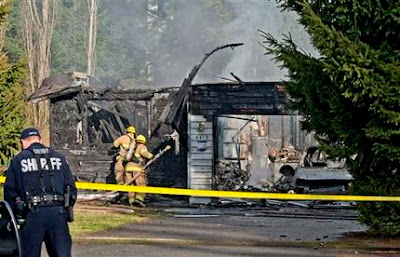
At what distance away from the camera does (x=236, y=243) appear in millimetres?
12984

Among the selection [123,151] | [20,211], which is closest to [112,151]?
[123,151]

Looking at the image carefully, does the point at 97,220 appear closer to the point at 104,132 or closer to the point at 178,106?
the point at 178,106

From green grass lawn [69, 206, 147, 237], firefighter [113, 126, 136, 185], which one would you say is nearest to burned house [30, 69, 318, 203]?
firefighter [113, 126, 136, 185]

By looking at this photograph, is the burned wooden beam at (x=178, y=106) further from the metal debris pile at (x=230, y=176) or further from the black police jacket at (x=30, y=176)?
the black police jacket at (x=30, y=176)

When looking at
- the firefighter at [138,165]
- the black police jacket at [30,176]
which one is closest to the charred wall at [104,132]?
the firefighter at [138,165]

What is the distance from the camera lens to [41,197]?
816 cm

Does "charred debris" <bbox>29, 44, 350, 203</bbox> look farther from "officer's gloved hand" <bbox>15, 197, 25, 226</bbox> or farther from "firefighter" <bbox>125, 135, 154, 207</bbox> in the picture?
"officer's gloved hand" <bbox>15, 197, 25, 226</bbox>

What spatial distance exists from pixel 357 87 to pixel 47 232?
19.0ft

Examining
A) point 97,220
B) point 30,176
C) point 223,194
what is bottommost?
point 97,220

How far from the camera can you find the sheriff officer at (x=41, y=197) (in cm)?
812

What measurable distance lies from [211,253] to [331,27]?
3.85m

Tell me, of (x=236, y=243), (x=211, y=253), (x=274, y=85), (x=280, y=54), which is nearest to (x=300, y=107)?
(x=280, y=54)

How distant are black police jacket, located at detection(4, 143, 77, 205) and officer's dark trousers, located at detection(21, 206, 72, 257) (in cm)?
18

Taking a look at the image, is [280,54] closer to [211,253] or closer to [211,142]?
[211,253]
